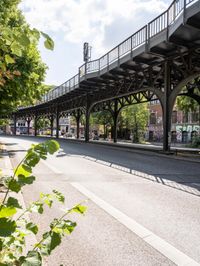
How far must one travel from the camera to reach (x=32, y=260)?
6.06 feet

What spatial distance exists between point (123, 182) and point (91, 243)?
20.7 feet

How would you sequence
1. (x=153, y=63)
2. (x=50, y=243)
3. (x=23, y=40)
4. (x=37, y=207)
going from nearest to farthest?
1. (x=23, y=40)
2. (x=50, y=243)
3. (x=37, y=207)
4. (x=153, y=63)

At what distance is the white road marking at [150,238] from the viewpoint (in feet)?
14.9

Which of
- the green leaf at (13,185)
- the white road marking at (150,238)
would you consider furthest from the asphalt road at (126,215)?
the green leaf at (13,185)

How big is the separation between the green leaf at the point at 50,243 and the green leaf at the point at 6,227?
0.38 meters

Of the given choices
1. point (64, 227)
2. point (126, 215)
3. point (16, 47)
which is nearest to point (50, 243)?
point (64, 227)

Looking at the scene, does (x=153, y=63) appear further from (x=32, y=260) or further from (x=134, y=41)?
(x=32, y=260)

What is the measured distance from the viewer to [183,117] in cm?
6900

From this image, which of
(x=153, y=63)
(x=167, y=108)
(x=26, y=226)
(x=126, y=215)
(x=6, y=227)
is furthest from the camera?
(x=153, y=63)

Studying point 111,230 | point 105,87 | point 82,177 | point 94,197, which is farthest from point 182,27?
point 105,87

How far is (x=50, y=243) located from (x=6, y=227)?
42 centimetres

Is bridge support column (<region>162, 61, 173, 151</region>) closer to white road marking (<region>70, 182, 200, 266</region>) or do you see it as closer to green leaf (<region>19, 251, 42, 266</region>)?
white road marking (<region>70, 182, 200, 266</region>)

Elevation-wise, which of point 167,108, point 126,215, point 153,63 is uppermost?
point 153,63

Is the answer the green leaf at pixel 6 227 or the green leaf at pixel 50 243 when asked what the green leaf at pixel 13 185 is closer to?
the green leaf at pixel 6 227
